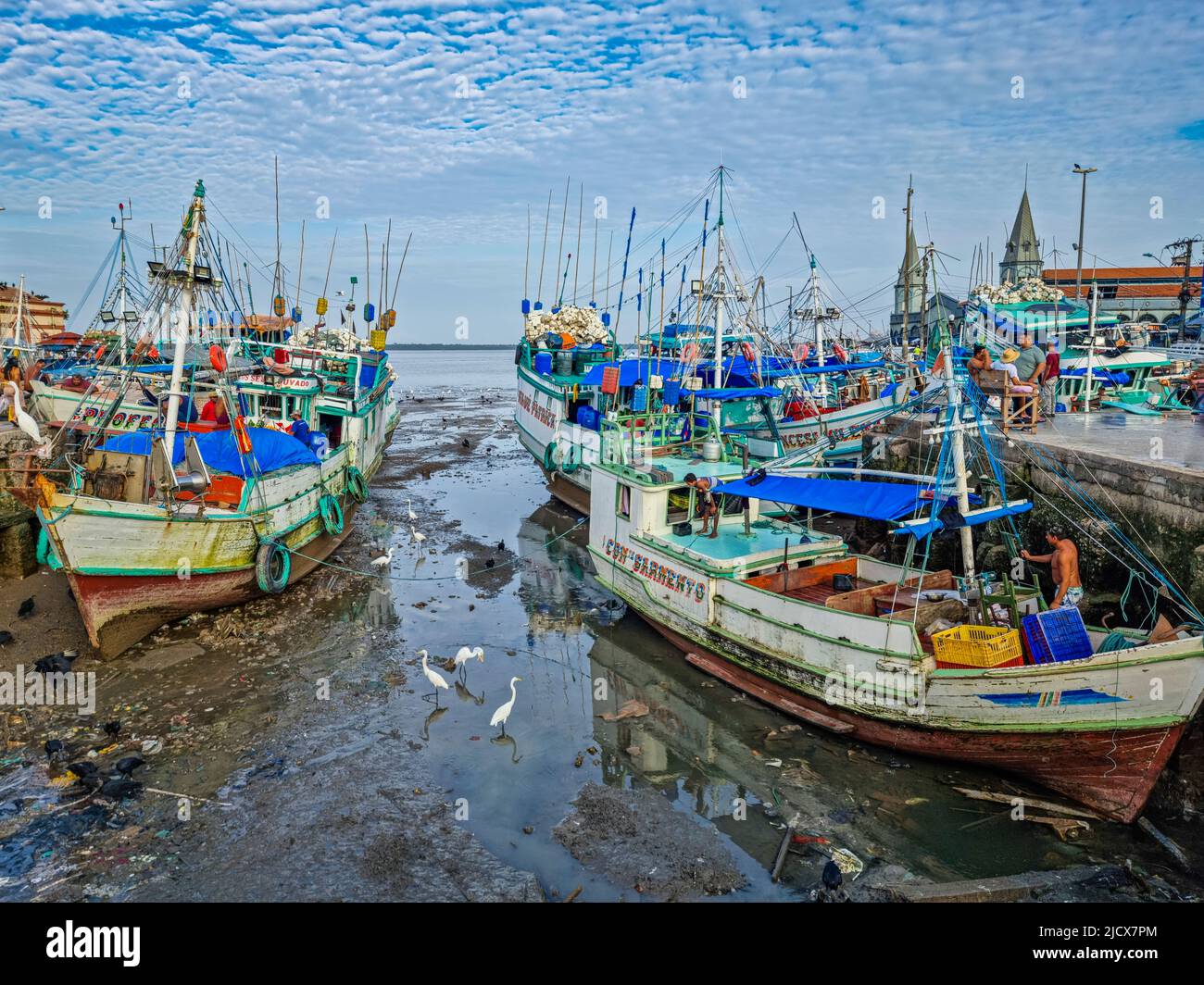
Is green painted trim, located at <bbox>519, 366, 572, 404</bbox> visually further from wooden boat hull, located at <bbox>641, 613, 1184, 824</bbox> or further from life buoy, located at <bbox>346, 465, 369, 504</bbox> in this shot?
wooden boat hull, located at <bbox>641, 613, 1184, 824</bbox>

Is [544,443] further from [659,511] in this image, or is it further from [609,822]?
[609,822]

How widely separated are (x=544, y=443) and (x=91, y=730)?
19.5 meters

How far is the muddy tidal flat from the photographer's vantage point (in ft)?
26.7

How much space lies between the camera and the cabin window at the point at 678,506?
1507 cm

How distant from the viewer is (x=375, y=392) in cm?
2931

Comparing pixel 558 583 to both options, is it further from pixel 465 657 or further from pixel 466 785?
pixel 466 785

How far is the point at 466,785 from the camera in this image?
9961 mm

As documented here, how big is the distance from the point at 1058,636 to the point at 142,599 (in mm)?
15001

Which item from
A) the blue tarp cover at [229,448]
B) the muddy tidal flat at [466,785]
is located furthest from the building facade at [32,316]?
the muddy tidal flat at [466,785]

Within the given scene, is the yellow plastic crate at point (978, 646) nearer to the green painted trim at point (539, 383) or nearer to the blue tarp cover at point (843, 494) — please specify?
the blue tarp cover at point (843, 494)

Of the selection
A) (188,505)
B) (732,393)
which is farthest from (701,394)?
(188,505)

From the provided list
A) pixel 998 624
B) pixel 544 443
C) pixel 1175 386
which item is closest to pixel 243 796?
pixel 998 624

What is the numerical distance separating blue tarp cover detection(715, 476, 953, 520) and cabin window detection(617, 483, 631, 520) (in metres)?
2.07
